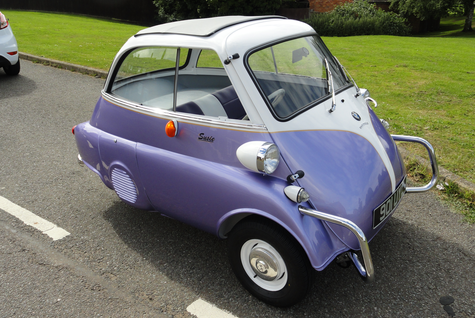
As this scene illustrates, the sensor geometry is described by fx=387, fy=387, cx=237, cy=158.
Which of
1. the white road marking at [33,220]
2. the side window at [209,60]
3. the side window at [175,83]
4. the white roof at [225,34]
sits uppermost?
the white roof at [225,34]

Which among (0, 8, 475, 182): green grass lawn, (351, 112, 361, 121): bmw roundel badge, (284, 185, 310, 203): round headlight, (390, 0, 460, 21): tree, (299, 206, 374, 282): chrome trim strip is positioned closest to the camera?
(299, 206, 374, 282): chrome trim strip

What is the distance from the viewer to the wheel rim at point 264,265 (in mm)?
2521

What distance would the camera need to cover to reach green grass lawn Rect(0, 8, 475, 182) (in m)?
4.94

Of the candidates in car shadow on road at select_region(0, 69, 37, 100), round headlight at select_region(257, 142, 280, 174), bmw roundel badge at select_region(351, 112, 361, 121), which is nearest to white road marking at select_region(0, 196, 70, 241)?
round headlight at select_region(257, 142, 280, 174)

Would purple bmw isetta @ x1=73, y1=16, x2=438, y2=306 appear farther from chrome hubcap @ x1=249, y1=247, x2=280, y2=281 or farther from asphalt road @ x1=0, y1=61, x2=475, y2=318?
asphalt road @ x1=0, y1=61, x2=475, y2=318

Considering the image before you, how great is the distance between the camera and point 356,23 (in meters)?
19.8

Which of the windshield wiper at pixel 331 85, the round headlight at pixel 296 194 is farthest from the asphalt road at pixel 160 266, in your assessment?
the windshield wiper at pixel 331 85

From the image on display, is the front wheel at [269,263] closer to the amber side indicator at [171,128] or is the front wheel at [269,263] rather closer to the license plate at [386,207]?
the license plate at [386,207]

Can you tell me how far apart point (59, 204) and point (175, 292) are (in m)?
1.85

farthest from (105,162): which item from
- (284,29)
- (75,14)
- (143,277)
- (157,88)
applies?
(75,14)

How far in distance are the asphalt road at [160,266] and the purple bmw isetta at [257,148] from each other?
313mm

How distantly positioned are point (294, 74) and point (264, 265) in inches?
58.3

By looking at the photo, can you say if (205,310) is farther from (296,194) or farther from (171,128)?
(171,128)

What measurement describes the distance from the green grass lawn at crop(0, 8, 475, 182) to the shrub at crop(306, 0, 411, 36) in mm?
7726
